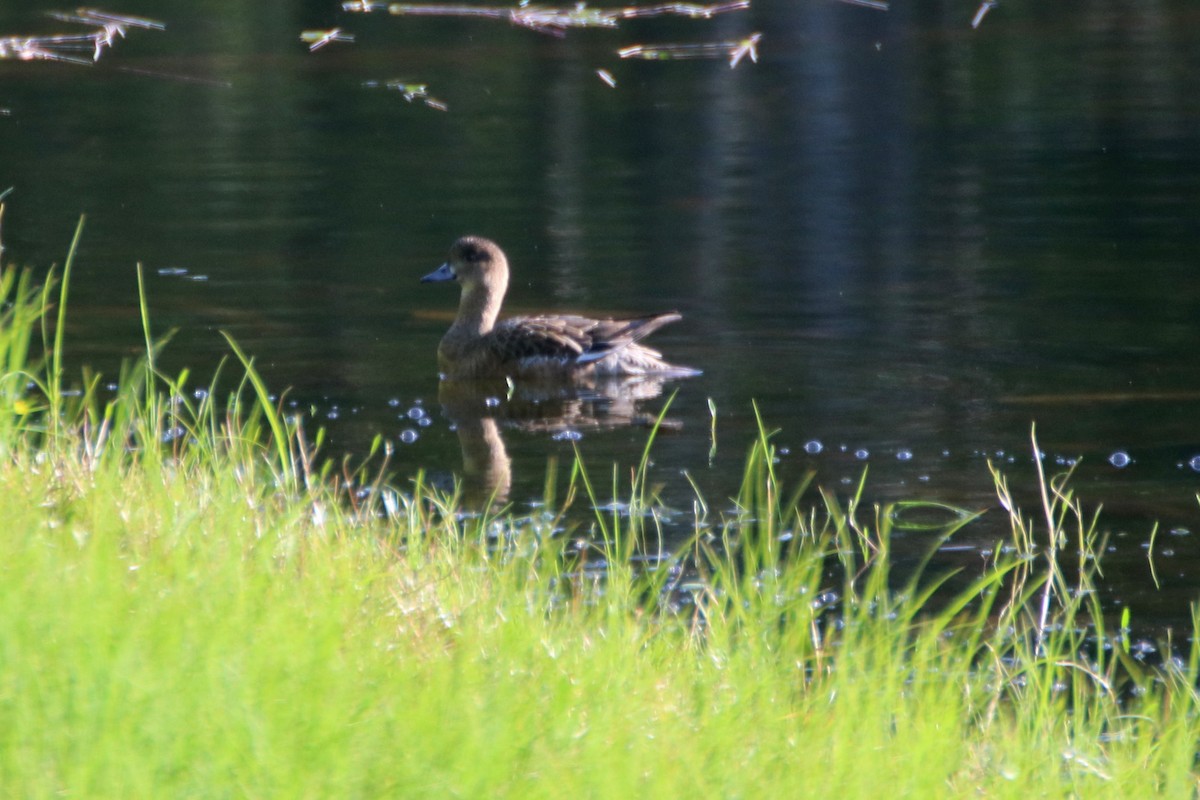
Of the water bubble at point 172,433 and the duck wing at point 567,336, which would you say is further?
the duck wing at point 567,336

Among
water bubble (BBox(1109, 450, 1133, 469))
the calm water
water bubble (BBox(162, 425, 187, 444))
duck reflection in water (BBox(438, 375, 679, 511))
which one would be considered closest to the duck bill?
the calm water

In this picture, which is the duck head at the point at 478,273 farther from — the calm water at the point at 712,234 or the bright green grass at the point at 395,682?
Answer: the bright green grass at the point at 395,682

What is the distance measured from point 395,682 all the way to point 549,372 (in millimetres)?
7677

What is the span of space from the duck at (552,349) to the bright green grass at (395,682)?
18.2 feet

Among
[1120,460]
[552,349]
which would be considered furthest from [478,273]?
[1120,460]

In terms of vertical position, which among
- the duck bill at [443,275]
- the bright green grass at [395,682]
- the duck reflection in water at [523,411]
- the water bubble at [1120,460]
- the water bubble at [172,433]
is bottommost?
the duck reflection in water at [523,411]

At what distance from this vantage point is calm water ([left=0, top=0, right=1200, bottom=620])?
9828 mm

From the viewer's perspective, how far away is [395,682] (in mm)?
4203

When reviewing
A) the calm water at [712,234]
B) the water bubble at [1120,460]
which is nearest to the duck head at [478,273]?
the calm water at [712,234]

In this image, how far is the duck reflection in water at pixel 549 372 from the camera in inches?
428

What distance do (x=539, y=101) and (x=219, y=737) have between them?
71.8 ft

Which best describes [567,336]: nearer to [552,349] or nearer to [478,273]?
[552,349]

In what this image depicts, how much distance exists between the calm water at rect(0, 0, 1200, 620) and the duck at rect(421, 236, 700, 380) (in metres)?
0.31

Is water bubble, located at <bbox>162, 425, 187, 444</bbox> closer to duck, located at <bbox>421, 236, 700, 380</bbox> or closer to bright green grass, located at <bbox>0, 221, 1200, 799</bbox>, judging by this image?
bright green grass, located at <bbox>0, 221, 1200, 799</bbox>
